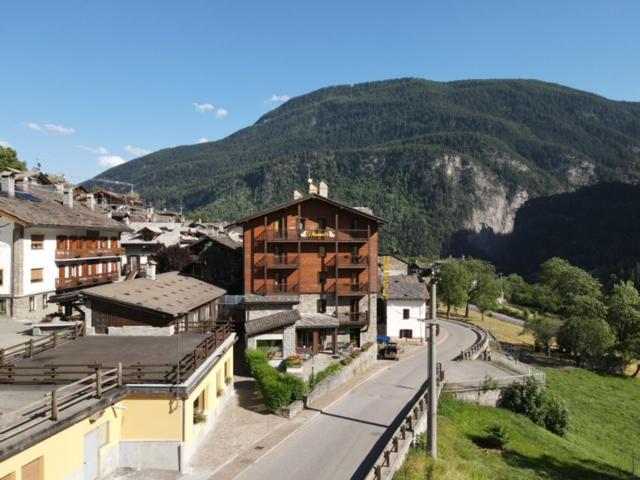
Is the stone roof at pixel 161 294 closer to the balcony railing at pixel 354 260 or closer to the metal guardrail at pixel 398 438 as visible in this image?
the balcony railing at pixel 354 260

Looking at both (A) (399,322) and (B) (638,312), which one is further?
(B) (638,312)

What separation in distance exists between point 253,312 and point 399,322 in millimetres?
19803

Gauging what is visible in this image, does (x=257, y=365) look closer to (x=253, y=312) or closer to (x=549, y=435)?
(x=253, y=312)

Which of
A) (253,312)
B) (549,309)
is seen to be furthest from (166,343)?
(549,309)

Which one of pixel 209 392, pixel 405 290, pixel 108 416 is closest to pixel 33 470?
pixel 108 416

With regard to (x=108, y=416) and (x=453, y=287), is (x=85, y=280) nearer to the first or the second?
(x=108, y=416)

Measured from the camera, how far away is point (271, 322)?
3644cm

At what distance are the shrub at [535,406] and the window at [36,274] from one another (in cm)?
3850

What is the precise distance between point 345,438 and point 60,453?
498 inches

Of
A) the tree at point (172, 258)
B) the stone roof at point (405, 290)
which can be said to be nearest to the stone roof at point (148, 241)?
the tree at point (172, 258)

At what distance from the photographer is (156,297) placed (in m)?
31.7

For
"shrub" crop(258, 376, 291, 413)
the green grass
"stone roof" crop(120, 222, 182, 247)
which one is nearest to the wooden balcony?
the green grass

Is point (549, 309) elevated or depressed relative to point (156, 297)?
depressed

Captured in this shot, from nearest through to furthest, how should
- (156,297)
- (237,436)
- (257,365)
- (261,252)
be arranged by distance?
(237,436) → (257,365) → (156,297) → (261,252)
